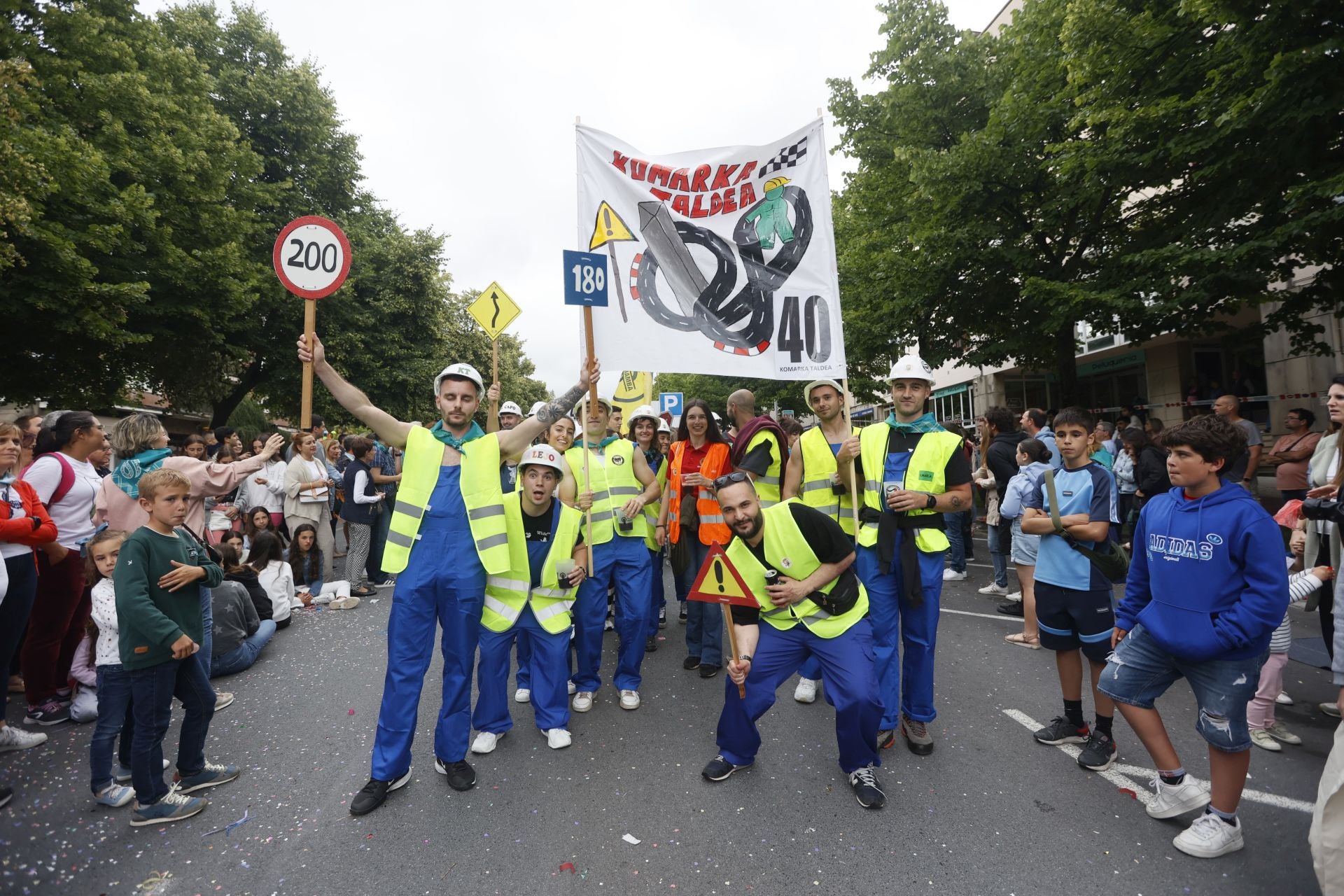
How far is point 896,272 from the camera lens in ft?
44.7

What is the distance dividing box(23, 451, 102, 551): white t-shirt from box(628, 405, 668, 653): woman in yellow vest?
147 inches

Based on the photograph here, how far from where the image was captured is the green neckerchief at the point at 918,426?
12.7 ft

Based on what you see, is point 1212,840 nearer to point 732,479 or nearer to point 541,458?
point 732,479

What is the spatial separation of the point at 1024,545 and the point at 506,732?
4488 millimetres

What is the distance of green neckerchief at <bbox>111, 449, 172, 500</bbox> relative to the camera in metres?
4.34

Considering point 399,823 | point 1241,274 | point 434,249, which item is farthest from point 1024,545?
point 434,249

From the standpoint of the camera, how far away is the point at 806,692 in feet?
14.7

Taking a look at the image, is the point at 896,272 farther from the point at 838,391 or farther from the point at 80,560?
the point at 80,560

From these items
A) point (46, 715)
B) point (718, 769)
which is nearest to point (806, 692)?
point (718, 769)

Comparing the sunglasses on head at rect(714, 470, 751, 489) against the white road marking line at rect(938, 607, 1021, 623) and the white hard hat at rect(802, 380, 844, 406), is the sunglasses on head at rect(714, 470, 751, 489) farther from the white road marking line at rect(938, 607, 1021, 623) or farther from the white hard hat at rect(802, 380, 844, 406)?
the white road marking line at rect(938, 607, 1021, 623)

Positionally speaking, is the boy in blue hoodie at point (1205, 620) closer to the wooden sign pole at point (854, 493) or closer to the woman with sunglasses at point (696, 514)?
the wooden sign pole at point (854, 493)

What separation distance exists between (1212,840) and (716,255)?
398 centimetres

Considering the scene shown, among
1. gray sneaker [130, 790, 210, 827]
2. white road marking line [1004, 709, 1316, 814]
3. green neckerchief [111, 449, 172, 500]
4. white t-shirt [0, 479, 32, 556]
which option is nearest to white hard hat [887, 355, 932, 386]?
white road marking line [1004, 709, 1316, 814]

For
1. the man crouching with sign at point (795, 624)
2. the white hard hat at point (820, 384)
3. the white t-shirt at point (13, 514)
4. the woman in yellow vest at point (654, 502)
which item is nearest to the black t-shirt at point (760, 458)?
the white hard hat at point (820, 384)
